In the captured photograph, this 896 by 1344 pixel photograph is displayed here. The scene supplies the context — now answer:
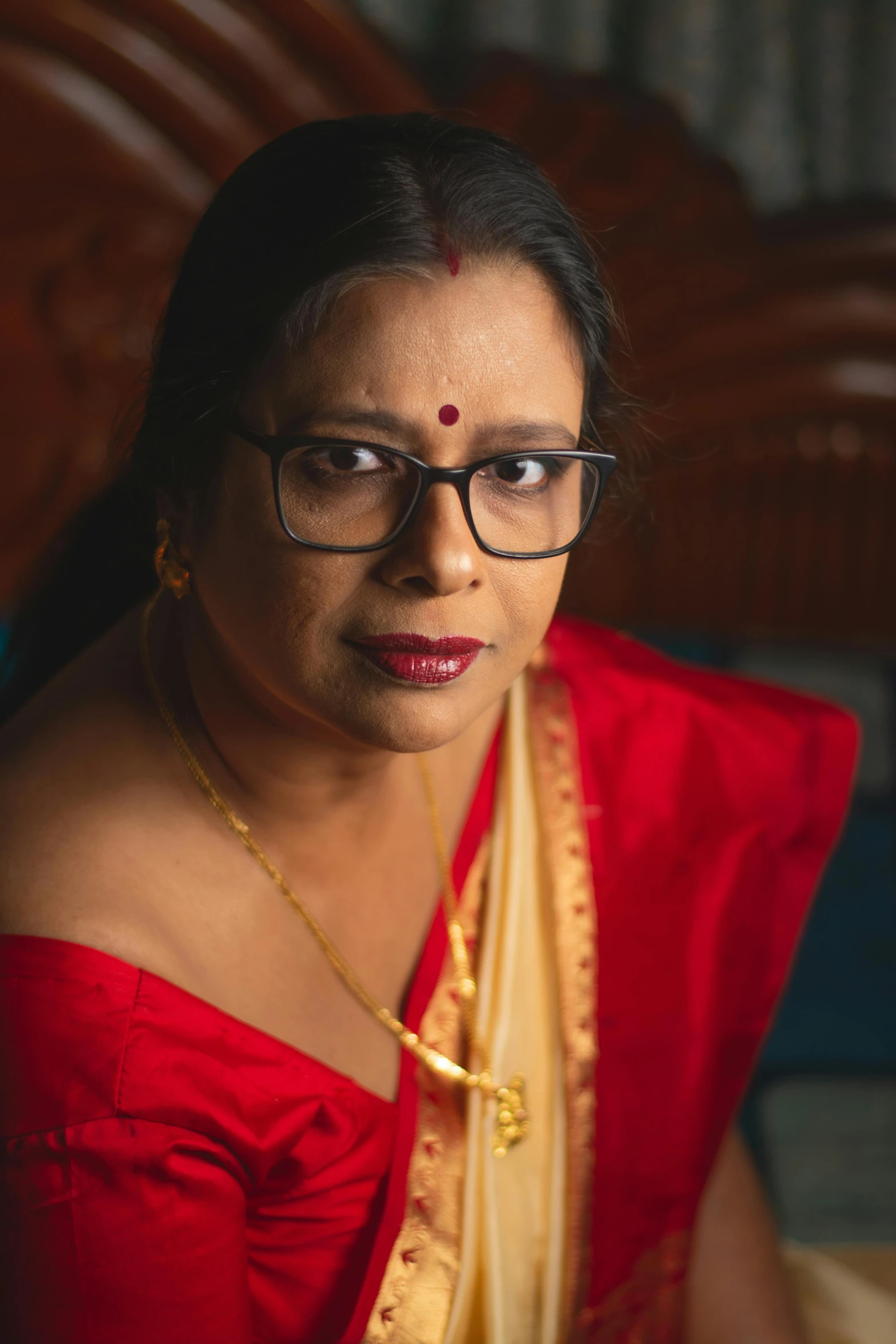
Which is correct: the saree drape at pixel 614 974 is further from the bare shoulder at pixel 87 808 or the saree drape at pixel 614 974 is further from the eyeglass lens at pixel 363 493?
the eyeglass lens at pixel 363 493

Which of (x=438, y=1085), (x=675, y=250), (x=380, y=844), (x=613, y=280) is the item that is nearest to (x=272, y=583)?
(x=380, y=844)

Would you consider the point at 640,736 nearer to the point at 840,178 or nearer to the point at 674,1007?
the point at 674,1007

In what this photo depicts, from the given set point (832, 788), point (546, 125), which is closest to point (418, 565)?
point (832, 788)

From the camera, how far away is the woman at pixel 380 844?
74 cm

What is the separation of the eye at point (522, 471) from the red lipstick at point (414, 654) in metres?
0.11

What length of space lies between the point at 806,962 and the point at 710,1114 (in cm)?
59

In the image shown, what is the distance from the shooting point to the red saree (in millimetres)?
739

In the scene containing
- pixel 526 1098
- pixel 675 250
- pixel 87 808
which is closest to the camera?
pixel 87 808

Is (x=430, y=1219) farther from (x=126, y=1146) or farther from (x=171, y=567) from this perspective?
(x=171, y=567)

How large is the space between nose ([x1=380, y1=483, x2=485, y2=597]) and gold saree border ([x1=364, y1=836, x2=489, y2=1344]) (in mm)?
437

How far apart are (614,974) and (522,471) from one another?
21.7 inches

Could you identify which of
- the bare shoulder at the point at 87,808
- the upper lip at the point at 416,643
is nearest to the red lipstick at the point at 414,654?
the upper lip at the point at 416,643

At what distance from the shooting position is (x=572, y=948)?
3.63 ft

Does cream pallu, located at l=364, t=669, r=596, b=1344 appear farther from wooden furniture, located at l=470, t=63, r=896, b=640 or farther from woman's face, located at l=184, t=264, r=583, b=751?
wooden furniture, located at l=470, t=63, r=896, b=640
